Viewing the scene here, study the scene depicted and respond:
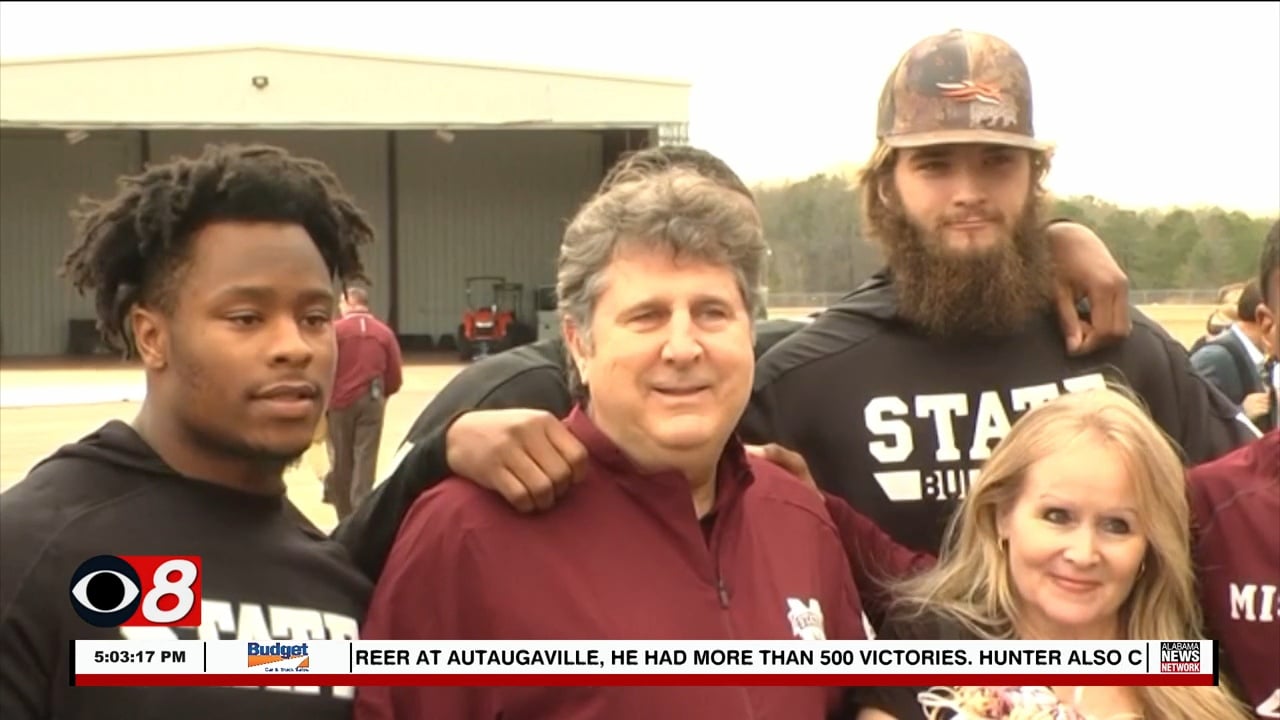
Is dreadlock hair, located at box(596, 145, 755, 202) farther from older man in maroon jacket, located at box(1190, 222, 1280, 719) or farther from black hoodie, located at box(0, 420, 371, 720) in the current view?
older man in maroon jacket, located at box(1190, 222, 1280, 719)

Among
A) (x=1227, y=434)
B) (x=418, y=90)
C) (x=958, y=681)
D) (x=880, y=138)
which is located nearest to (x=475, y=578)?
(x=958, y=681)

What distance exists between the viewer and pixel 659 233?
2.42 meters

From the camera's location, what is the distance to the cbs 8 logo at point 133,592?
221cm

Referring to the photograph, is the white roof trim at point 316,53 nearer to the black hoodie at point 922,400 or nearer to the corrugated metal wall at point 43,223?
the corrugated metal wall at point 43,223

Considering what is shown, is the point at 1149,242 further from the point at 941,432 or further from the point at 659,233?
the point at 659,233

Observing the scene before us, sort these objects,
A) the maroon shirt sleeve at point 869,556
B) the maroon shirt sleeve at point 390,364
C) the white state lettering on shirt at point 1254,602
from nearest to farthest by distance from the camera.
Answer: the white state lettering on shirt at point 1254,602 < the maroon shirt sleeve at point 869,556 < the maroon shirt sleeve at point 390,364

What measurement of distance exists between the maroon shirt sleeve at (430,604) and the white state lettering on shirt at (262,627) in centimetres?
6

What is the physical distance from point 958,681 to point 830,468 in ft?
3.12

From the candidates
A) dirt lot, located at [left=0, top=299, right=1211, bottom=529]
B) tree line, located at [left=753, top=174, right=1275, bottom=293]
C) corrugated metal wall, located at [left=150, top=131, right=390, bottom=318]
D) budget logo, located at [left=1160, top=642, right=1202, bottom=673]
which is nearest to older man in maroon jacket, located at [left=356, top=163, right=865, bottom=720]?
budget logo, located at [left=1160, top=642, right=1202, bottom=673]

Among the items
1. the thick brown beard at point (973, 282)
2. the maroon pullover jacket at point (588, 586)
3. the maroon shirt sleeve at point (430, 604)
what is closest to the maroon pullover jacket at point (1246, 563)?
the thick brown beard at point (973, 282)

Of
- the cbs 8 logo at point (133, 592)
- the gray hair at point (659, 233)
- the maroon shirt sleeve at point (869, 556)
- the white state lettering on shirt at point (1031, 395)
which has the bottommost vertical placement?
the maroon shirt sleeve at point (869, 556)

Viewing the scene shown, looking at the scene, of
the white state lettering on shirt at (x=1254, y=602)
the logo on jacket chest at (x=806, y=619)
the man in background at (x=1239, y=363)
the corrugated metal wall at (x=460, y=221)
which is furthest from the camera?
the corrugated metal wall at (x=460, y=221)

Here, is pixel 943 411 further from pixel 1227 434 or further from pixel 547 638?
pixel 547 638

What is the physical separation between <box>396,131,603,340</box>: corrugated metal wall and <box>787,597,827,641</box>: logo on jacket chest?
37562 mm
